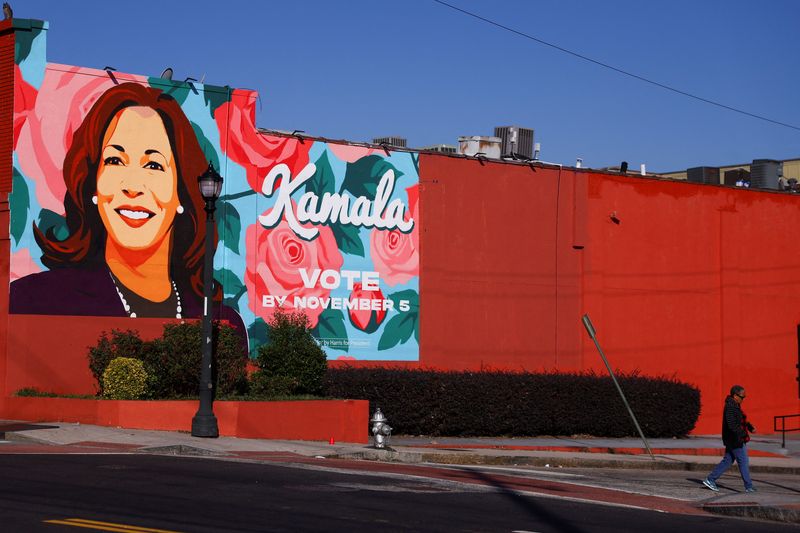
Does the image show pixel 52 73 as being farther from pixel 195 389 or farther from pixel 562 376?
pixel 562 376

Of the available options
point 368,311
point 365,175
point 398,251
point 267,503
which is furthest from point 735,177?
point 267,503

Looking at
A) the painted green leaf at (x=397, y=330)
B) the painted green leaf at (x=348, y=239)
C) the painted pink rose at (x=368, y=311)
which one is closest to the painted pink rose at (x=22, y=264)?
the painted green leaf at (x=348, y=239)

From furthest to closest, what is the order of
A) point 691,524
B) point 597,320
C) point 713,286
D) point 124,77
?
point 713,286
point 597,320
point 124,77
point 691,524

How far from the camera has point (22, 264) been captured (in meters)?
25.5

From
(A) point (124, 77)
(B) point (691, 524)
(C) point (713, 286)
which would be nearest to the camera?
(B) point (691, 524)

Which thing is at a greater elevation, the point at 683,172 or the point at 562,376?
the point at 683,172

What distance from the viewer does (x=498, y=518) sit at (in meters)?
13.6

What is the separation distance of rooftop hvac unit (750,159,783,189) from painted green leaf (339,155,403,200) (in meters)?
16.1

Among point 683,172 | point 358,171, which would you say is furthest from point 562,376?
point 683,172

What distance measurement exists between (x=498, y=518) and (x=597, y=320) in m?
21.1

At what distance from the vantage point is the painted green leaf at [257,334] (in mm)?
28656

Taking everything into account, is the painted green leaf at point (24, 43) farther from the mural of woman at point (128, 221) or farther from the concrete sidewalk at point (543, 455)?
the concrete sidewalk at point (543, 455)

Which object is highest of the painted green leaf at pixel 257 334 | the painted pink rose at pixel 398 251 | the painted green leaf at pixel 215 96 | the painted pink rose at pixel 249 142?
the painted green leaf at pixel 215 96

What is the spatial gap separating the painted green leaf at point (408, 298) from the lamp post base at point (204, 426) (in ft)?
31.0
